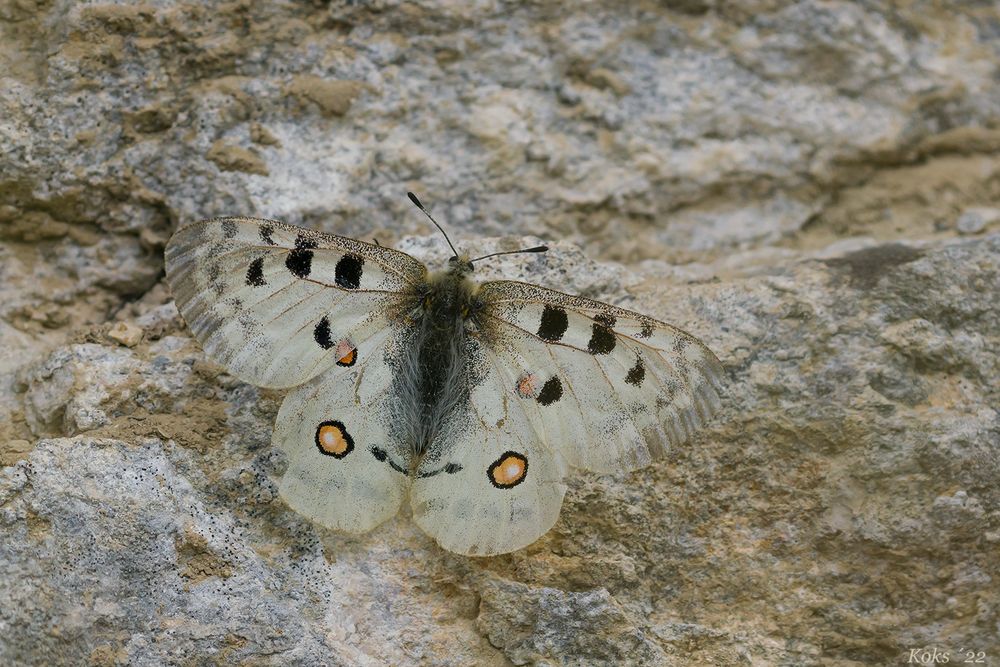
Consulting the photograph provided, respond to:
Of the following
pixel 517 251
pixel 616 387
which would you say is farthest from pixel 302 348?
pixel 616 387

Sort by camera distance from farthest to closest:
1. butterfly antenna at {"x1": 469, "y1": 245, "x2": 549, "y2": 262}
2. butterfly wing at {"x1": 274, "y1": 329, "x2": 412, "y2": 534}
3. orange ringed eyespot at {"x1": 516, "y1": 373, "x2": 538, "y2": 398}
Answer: butterfly antenna at {"x1": 469, "y1": 245, "x2": 549, "y2": 262}
orange ringed eyespot at {"x1": 516, "y1": 373, "x2": 538, "y2": 398}
butterfly wing at {"x1": 274, "y1": 329, "x2": 412, "y2": 534}

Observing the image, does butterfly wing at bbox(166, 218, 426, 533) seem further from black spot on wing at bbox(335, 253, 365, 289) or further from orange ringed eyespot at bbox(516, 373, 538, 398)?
orange ringed eyespot at bbox(516, 373, 538, 398)

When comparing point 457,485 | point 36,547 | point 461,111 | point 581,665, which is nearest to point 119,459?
point 36,547

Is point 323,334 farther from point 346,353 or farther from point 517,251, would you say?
point 517,251

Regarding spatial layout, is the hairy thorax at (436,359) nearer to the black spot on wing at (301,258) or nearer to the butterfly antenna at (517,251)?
the butterfly antenna at (517,251)

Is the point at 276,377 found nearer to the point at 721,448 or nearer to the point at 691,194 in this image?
the point at 721,448

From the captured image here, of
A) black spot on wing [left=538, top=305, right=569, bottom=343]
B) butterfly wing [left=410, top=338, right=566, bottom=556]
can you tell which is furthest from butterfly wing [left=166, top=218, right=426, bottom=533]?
black spot on wing [left=538, top=305, right=569, bottom=343]

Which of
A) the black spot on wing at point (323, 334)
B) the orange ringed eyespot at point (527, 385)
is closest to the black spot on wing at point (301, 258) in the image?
the black spot on wing at point (323, 334)
